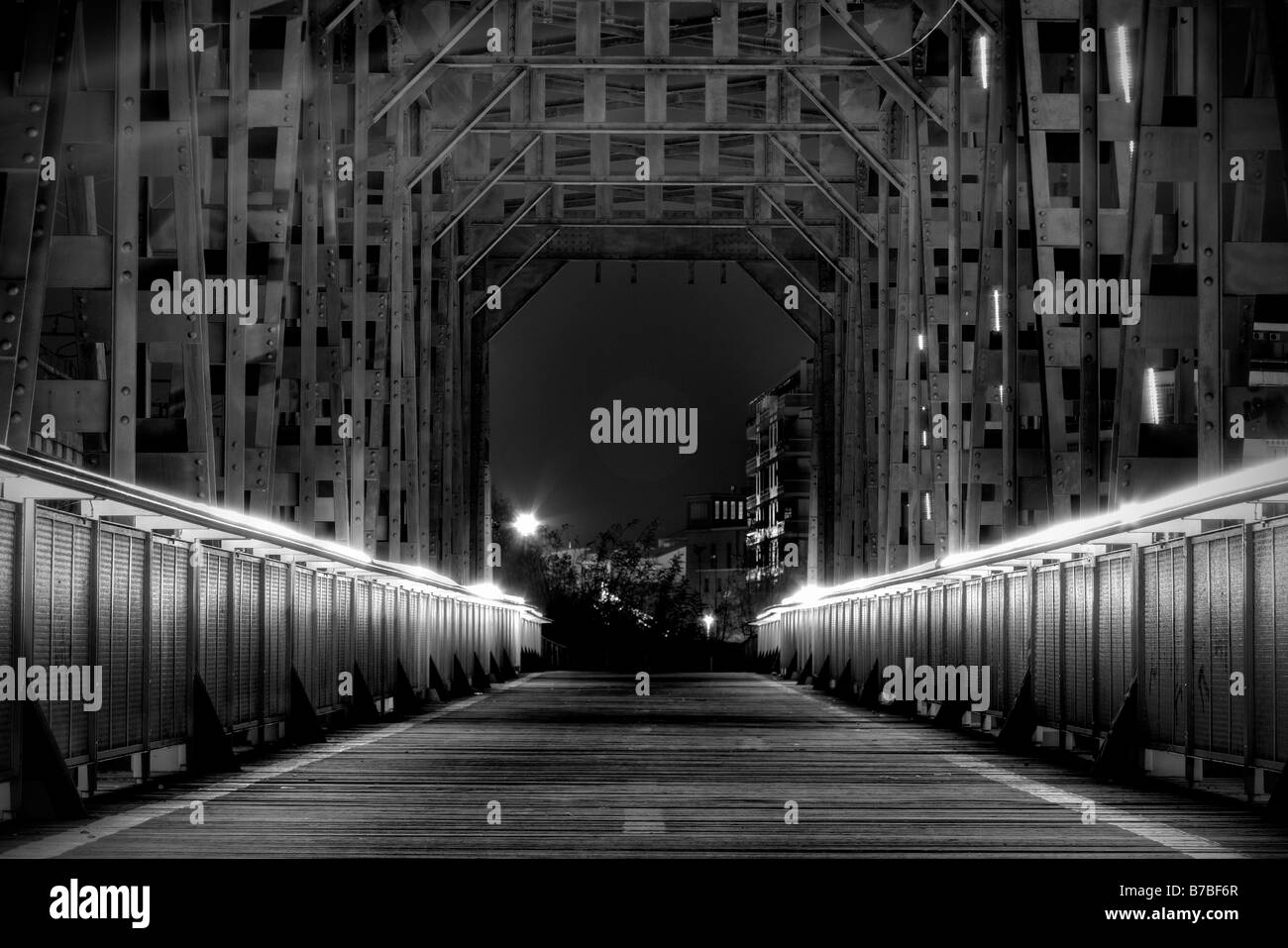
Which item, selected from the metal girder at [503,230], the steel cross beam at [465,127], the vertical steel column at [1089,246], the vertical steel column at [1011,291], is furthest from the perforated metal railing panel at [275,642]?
the metal girder at [503,230]

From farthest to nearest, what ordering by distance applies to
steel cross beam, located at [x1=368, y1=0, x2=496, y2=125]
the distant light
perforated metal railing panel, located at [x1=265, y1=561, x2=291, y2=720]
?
steel cross beam, located at [x1=368, y1=0, x2=496, y2=125] → the distant light → perforated metal railing panel, located at [x1=265, y1=561, x2=291, y2=720]

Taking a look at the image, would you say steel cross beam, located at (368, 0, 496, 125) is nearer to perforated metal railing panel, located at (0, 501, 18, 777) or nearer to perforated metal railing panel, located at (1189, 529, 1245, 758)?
perforated metal railing panel, located at (1189, 529, 1245, 758)

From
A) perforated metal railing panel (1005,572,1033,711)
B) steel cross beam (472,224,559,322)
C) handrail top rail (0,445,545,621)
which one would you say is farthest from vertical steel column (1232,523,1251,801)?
steel cross beam (472,224,559,322)

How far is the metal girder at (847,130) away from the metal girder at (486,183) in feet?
20.2

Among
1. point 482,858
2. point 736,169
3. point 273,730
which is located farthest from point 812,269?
point 482,858

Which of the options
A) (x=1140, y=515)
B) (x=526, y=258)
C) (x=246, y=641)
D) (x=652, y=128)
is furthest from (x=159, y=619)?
(x=526, y=258)

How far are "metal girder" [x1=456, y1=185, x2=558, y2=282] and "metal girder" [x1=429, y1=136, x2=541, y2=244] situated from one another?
70.6 inches

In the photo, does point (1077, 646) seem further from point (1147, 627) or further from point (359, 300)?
point (359, 300)

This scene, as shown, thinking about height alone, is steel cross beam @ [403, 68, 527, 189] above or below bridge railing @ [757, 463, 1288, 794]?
above

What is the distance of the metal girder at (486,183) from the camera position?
3728 centimetres

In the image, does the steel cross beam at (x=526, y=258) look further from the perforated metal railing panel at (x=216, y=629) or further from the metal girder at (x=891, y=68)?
the perforated metal railing panel at (x=216, y=629)

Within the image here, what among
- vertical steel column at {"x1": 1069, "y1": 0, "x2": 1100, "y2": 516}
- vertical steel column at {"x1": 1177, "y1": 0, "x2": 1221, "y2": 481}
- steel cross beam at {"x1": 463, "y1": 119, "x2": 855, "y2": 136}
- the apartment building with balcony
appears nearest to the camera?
vertical steel column at {"x1": 1177, "y1": 0, "x2": 1221, "y2": 481}

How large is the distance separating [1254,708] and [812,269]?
35.7m

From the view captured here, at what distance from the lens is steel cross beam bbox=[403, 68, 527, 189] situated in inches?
1283
